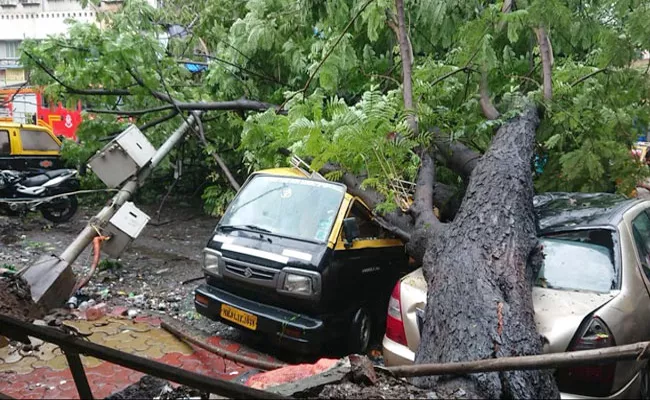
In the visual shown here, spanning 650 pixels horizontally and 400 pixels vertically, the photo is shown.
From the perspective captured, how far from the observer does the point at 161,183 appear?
12289 millimetres

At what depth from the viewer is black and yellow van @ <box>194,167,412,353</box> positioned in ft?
15.4

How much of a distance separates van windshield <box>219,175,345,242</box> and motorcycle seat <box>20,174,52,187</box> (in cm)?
653

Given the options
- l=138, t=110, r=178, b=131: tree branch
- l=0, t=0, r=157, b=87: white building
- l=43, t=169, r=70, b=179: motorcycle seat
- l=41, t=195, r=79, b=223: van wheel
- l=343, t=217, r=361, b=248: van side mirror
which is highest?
l=0, t=0, r=157, b=87: white building

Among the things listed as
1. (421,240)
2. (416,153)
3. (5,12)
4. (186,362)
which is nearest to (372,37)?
(416,153)

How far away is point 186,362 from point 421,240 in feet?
8.13

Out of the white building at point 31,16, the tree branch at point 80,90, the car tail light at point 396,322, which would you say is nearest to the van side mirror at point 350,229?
the car tail light at point 396,322

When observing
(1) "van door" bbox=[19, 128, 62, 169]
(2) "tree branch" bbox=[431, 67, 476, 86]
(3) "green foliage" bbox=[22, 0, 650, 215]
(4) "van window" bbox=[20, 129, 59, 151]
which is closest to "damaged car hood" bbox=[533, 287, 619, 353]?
(3) "green foliage" bbox=[22, 0, 650, 215]

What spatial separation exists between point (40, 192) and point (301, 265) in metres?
7.44

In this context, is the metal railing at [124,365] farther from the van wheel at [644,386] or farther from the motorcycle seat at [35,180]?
the motorcycle seat at [35,180]

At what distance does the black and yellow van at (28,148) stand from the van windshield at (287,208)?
7426 millimetres

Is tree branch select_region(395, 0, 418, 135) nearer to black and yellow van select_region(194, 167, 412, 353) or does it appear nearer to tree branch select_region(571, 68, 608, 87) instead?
black and yellow van select_region(194, 167, 412, 353)

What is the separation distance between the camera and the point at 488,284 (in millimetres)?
3051

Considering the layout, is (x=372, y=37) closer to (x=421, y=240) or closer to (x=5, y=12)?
(x=421, y=240)

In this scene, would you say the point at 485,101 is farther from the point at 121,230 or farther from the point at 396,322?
the point at 121,230
